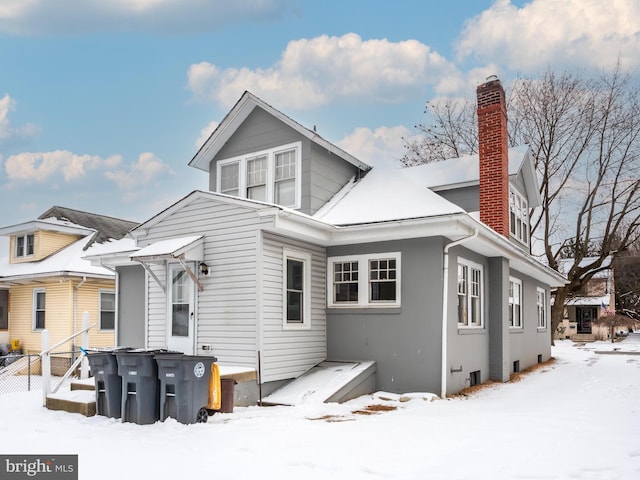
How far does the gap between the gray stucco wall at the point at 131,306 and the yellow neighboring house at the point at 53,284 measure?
5321 millimetres

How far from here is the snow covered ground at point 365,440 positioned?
18.9 ft

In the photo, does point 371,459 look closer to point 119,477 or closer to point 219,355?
point 119,477

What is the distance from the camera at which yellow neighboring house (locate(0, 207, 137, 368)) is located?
2002cm

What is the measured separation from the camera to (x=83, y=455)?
6414mm

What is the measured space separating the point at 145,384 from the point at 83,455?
1872mm

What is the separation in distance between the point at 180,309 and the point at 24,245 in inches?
566

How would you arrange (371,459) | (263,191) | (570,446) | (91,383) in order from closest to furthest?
(371,459), (570,446), (91,383), (263,191)

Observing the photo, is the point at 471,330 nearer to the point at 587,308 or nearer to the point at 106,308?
the point at 106,308

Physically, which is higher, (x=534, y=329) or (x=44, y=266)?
(x=44, y=266)

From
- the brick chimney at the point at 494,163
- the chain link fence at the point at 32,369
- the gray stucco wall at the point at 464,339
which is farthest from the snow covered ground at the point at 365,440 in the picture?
the chain link fence at the point at 32,369

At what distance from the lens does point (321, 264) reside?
12.2 m

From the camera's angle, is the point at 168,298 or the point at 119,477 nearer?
the point at 119,477

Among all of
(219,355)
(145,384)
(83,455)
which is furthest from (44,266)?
(83,455)

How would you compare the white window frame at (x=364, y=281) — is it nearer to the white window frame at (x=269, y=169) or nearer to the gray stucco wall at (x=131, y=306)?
the white window frame at (x=269, y=169)
